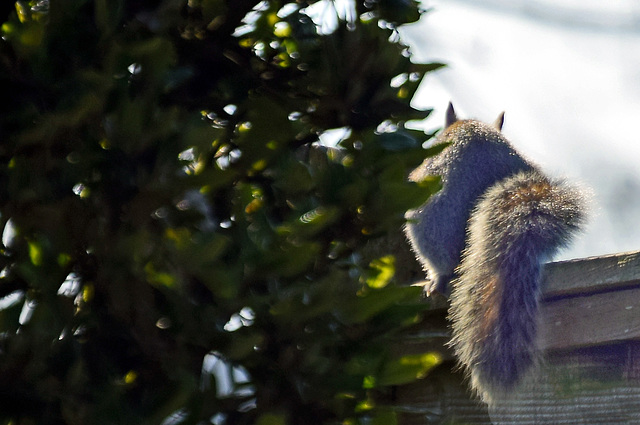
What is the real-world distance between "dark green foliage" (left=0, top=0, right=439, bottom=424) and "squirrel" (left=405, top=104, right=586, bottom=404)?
0.20m

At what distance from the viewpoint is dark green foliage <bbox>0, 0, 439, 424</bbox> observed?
2.40ft

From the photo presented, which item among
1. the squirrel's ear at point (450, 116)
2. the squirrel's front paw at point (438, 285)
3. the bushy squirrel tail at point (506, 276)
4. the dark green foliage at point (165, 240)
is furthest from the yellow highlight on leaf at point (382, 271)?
the squirrel's ear at point (450, 116)

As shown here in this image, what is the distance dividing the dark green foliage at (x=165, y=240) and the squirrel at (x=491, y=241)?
7.8 inches

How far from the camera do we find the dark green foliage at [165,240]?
0.73m

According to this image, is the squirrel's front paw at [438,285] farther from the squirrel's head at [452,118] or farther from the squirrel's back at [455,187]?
the squirrel's head at [452,118]

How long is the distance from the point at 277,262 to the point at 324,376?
0.51ft

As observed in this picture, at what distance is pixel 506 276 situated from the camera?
6.54ft

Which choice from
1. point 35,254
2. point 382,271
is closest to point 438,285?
point 382,271

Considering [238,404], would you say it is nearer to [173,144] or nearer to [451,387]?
[173,144]

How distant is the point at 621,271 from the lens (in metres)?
1.61

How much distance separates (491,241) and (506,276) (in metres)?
0.25

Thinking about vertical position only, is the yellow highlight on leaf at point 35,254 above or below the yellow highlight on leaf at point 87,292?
above

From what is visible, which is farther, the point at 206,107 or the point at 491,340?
the point at 491,340

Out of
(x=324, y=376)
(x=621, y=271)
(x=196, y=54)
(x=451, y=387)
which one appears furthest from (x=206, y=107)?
(x=451, y=387)
